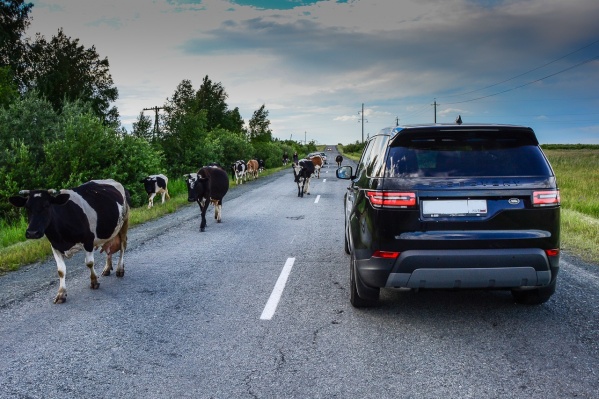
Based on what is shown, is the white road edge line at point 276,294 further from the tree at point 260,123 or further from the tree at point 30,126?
the tree at point 260,123

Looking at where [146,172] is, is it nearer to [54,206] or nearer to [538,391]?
[54,206]

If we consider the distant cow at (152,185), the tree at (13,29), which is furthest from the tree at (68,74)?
the distant cow at (152,185)

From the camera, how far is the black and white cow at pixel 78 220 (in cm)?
544

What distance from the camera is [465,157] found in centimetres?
440

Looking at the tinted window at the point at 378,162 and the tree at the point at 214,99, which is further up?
the tree at the point at 214,99

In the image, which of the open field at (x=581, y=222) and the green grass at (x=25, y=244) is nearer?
the green grass at (x=25, y=244)

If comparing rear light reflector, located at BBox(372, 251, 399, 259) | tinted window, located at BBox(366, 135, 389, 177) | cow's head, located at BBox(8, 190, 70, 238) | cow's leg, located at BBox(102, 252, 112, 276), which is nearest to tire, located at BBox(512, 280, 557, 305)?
rear light reflector, located at BBox(372, 251, 399, 259)

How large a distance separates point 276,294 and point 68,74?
2026 inches

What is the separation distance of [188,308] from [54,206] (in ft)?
7.19

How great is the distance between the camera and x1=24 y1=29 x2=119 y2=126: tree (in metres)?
47.3

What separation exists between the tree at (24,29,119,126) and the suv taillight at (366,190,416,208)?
152 ft

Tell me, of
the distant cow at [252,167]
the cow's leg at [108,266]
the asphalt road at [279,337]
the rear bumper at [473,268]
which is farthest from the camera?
the distant cow at [252,167]

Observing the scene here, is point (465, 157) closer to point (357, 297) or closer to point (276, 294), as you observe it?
point (357, 297)

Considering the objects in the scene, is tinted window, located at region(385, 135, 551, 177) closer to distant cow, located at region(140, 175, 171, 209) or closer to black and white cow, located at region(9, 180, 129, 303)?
black and white cow, located at region(9, 180, 129, 303)
